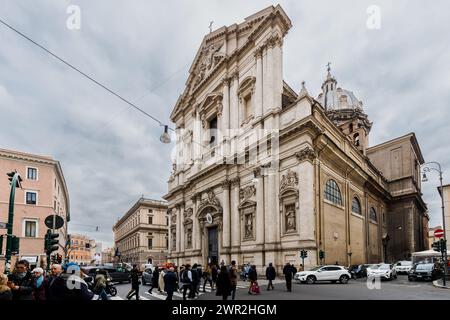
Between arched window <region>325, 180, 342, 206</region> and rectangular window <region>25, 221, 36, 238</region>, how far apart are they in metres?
33.8

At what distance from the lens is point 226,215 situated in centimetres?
3406

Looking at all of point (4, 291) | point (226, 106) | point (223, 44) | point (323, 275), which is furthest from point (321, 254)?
point (223, 44)

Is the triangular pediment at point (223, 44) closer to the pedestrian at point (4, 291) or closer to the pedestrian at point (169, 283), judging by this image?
the pedestrian at point (169, 283)

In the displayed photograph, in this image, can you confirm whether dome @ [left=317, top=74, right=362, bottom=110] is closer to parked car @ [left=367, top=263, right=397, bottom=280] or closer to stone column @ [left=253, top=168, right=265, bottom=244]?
stone column @ [left=253, top=168, right=265, bottom=244]

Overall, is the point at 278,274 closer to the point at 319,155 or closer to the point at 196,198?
the point at 319,155

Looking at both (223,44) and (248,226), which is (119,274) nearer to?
(248,226)

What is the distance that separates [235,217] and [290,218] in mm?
6476

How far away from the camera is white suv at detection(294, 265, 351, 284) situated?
23438mm

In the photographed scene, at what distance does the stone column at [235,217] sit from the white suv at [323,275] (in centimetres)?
894

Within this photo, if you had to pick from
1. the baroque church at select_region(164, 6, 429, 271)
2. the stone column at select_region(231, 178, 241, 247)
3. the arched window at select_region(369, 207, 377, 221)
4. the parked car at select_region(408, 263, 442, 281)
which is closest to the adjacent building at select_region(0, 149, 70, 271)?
the baroque church at select_region(164, 6, 429, 271)

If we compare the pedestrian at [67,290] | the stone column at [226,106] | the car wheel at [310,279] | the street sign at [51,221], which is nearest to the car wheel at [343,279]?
the car wheel at [310,279]

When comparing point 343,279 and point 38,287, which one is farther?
point 343,279

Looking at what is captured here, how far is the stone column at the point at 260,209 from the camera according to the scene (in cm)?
2962
